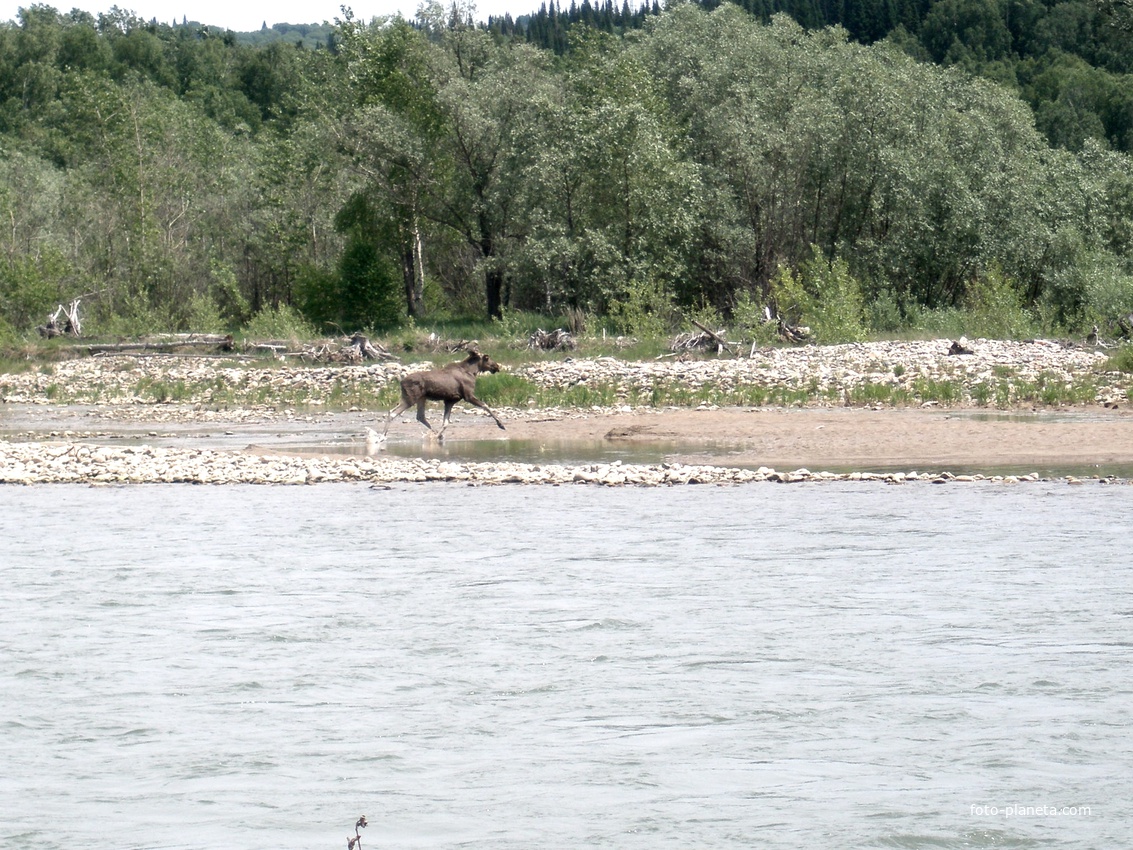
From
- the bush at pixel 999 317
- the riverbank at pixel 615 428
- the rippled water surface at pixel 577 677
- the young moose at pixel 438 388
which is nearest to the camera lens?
the rippled water surface at pixel 577 677

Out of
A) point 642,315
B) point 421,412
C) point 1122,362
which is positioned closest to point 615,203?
point 642,315

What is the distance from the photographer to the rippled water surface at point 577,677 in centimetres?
730

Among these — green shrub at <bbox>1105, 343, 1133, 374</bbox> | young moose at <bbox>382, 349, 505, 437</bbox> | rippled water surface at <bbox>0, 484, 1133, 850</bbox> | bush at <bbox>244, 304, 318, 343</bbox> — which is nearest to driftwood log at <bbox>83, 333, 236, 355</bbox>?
bush at <bbox>244, 304, 318, 343</bbox>

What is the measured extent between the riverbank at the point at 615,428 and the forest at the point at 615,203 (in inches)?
240

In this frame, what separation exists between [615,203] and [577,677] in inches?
1525

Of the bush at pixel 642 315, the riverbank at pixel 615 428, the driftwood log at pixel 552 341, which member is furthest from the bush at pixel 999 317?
the driftwood log at pixel 552 341

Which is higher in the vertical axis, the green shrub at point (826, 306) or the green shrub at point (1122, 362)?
the green shrub at point (826, 306)

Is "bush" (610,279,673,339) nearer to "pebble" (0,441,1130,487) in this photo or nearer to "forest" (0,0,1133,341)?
"forest" (0,0,1133,341)

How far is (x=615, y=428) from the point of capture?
25469 millimetres

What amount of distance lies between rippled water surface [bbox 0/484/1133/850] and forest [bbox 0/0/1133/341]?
899 inches

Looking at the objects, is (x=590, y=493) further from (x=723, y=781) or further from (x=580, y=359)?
(x=580, y=359)

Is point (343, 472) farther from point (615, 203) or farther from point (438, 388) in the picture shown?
point (615, 203)

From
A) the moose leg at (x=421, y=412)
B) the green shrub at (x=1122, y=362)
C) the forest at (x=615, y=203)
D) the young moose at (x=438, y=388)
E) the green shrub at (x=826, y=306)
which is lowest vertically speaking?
the moose leg at (x=421, y=412)

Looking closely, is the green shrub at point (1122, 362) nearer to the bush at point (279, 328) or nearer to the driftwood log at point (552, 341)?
the driftwood log at point (552, 341)
